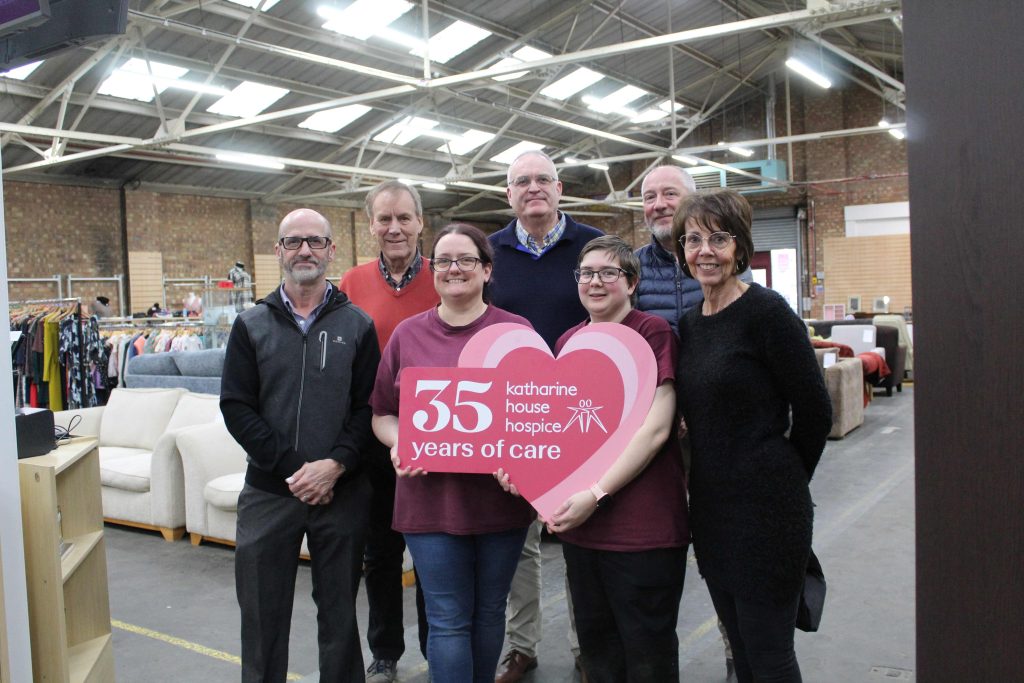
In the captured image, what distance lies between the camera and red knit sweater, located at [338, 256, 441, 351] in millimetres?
2566

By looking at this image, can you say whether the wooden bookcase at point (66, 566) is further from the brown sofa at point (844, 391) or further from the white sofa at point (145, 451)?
the brown sofa at point (844, 391)

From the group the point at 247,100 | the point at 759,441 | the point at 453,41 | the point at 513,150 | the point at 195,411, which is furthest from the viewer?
the point at 513,150

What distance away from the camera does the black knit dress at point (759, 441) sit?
169 centimetres

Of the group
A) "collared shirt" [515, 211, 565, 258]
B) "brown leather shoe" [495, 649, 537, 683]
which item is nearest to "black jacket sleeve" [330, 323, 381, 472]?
"collared shirt" [515, 211, 565, 258]

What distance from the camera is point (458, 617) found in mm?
1965

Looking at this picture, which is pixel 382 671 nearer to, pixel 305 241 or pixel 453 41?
pixel 305 241

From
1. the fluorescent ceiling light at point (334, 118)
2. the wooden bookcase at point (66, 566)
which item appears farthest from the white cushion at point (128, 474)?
the fluorescent ceiling light at point (334, 118)

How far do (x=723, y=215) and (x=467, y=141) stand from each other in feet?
46.1

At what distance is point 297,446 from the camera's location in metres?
2.18

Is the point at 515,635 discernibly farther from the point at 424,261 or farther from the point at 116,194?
the point at 116,194

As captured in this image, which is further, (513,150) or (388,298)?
(513,150)

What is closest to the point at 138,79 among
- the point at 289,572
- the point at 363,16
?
the point at 363,16

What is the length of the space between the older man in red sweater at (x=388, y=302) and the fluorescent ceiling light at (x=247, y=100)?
999 centimetres

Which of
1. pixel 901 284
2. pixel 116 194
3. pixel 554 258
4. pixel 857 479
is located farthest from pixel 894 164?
pixel 554 258
